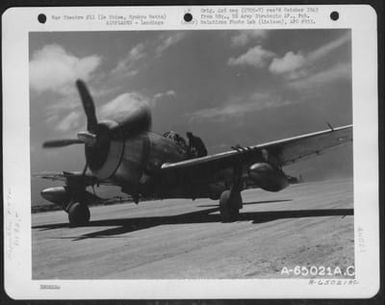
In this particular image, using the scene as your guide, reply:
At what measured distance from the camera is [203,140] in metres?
2.59

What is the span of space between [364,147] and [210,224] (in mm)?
1070

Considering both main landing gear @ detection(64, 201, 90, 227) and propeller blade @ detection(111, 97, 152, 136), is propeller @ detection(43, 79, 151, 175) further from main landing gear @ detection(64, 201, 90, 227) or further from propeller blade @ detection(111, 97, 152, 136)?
main landing gear @ detection(64, 201, 90, 227)

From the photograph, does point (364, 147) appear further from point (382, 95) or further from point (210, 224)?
point (210, 224)

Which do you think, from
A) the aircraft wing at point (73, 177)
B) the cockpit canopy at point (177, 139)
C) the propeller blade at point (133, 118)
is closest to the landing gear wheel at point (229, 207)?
the cockpit canopy at point (177, 139)

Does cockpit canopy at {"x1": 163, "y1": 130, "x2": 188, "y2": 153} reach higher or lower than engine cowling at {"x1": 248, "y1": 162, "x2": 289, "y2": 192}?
Answer: higher

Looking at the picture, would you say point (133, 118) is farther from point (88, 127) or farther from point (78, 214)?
point (78, 214)

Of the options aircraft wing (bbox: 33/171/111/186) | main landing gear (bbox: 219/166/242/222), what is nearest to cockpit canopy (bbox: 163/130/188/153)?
main landing gear (bbox: 219/166/242/222)

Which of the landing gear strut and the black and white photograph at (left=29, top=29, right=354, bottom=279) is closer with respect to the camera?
the black and white photograph at (left=29, top=29, right=354, bottom=279)

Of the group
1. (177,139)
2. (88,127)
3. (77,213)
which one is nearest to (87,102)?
(88,127)

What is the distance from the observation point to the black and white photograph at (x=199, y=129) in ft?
7.97

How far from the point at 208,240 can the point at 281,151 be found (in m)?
0.74

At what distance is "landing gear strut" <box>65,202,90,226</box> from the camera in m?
2.60

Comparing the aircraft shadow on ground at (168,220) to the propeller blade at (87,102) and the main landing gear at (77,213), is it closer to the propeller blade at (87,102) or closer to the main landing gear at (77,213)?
the main landing gear at (77,213)

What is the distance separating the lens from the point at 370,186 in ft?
8.11
